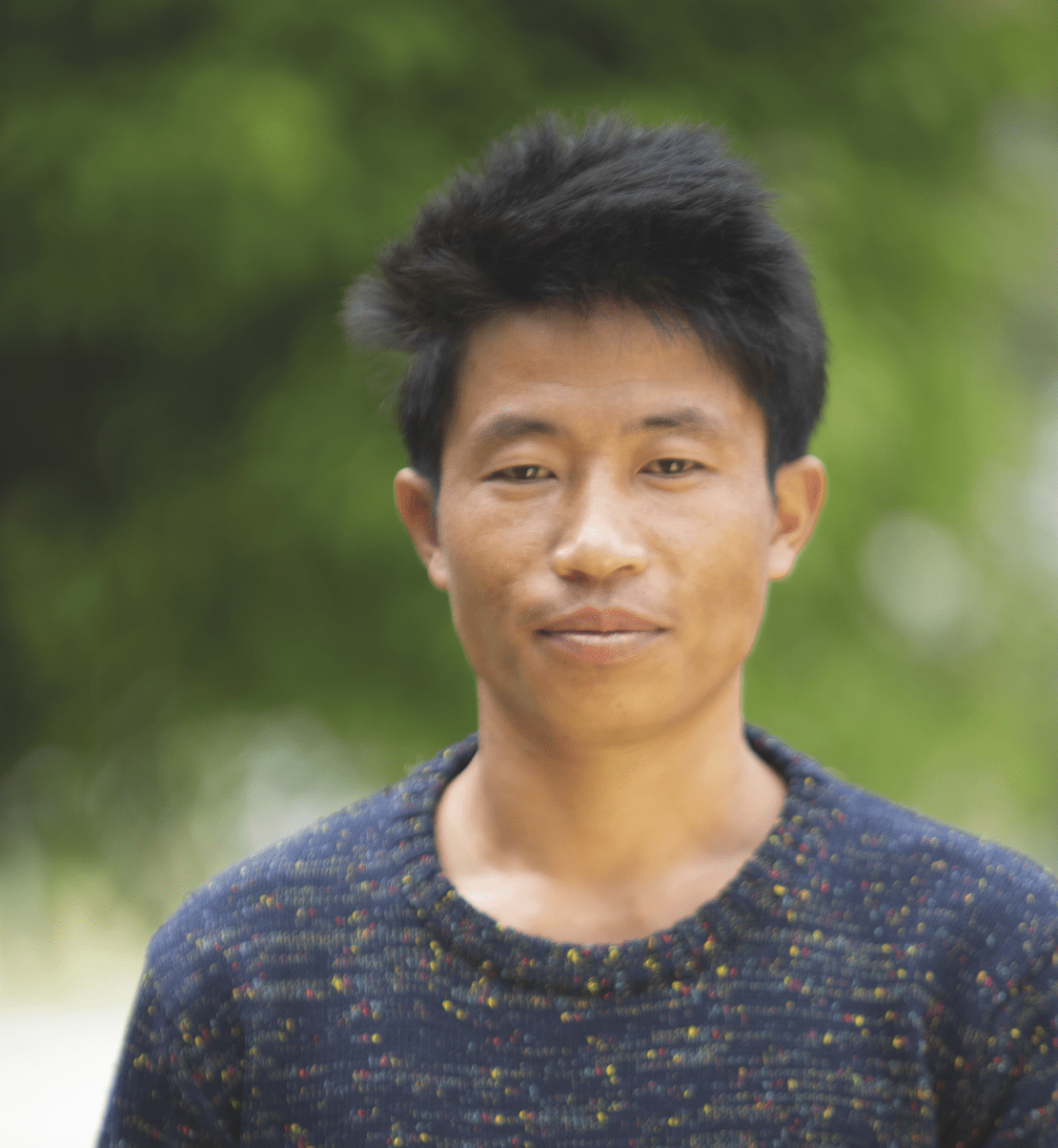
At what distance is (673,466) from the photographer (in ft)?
5.06

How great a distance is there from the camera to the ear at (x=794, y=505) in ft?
5.54

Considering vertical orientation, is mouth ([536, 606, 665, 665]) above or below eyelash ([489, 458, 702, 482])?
below

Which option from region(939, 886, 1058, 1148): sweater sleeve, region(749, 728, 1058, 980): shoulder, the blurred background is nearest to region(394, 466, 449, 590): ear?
region(749, 728, 1058, 980): shoulder

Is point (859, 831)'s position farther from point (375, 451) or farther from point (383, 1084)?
point (375, 451)

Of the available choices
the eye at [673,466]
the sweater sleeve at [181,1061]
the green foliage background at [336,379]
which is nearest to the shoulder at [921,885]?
the eye at [673,466]

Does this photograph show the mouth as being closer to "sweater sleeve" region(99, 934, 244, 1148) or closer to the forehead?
the forehead

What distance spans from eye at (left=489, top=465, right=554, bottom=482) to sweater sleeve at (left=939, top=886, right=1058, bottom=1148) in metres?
0.65

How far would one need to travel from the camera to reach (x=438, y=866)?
163 cm

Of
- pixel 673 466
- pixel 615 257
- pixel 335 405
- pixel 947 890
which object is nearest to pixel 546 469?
pixel 673 466

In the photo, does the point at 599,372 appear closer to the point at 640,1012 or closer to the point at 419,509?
the point at 419,509

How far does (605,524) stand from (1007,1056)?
640mm

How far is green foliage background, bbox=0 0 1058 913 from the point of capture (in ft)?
10.4

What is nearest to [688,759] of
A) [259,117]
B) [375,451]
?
[375,451]

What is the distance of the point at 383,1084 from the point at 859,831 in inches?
22.2
